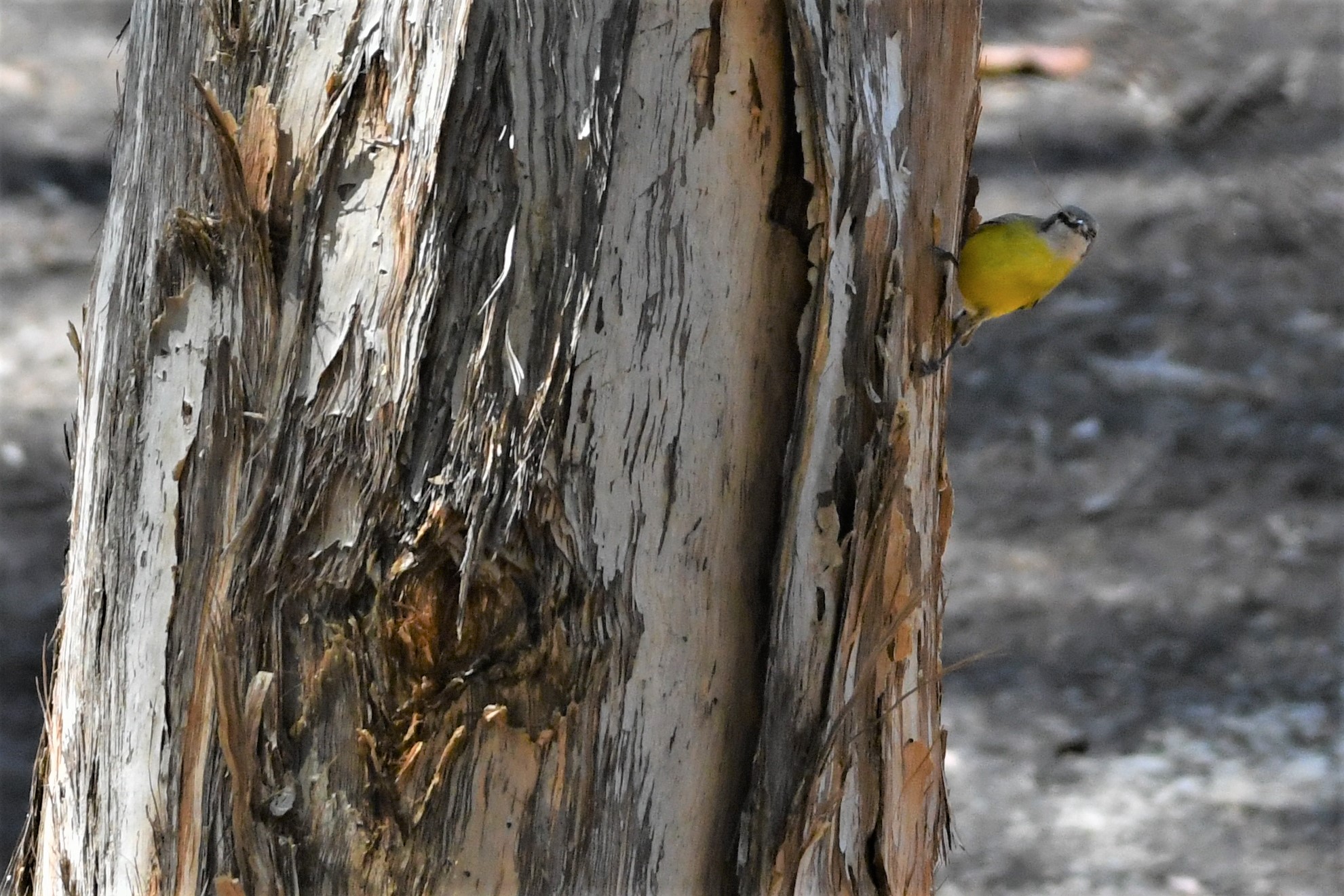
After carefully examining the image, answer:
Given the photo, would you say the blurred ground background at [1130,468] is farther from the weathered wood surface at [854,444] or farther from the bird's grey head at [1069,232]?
the weathered wood surface at [854,444]

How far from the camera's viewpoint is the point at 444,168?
4.17 ft

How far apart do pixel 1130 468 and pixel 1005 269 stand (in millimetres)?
2955

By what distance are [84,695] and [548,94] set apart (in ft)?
2.75

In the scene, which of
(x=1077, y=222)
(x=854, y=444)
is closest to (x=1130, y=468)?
(x=1077, y=222)

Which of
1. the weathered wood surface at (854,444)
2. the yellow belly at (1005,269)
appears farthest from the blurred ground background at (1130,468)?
the weathered wood surface at (854,444)

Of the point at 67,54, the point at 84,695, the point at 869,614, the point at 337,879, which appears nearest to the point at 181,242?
the point at 84,695

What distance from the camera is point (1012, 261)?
1854 millimetres

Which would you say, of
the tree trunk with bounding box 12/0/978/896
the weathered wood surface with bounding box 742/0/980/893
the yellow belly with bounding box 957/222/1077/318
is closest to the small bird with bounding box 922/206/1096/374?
the yellow belly with bounding box 957/222/1077/318

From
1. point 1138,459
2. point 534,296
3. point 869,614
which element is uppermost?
point 1138,459

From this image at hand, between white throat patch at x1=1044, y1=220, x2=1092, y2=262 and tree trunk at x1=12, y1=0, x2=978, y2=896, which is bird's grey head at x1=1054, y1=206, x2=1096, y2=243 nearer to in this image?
white throat patch at x1=1044, y1=220, x2=1092, y2=262

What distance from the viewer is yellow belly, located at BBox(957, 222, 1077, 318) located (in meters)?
1.69

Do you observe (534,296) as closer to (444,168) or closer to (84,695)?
(444,168)

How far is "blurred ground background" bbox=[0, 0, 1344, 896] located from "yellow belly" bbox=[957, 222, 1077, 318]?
258 mm

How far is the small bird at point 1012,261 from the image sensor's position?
5.50ft
